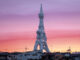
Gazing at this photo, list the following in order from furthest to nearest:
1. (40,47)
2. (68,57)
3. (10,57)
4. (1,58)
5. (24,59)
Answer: (40,47) → (24,59) → (10,57) → (1,58) → (68,57)

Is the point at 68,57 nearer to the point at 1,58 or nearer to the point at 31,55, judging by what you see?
the point at 1,58

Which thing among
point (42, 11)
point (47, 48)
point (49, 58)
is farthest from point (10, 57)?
point (42, 11)

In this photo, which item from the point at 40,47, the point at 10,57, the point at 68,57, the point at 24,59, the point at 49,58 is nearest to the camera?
the point at 68,57

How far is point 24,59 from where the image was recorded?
118 meters

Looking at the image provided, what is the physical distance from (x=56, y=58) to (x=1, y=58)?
26306mm

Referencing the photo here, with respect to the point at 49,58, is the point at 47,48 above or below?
above

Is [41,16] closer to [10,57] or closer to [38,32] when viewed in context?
[38,32]

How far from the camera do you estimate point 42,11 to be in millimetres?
163625

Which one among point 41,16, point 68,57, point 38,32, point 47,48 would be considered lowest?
point 68,57

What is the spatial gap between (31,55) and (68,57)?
46922 mm

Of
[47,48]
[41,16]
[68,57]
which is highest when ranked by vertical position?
[41,16]

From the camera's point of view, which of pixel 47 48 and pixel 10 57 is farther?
pixel 47 48

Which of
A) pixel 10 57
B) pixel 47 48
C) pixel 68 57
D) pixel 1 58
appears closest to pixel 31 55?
pixel 10 57

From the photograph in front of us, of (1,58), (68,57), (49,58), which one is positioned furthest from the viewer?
(1,58)
